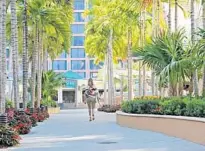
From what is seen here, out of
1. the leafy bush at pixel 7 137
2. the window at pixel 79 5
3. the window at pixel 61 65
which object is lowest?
the leafy bush at pixel 7 137

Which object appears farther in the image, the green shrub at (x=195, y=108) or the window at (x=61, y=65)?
the window at (x=61, y=65)

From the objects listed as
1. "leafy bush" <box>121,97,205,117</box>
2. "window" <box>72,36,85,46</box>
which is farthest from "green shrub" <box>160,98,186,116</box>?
"window" <box>72,36,85,46</box>

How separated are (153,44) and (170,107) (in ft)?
14.1

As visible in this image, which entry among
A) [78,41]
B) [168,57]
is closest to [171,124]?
[168,57]

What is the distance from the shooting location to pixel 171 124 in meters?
16.0

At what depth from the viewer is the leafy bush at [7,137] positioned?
1332 cm

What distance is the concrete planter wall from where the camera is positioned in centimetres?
1335

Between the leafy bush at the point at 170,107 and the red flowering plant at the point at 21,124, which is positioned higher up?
the leafy bush at the point at 170,107

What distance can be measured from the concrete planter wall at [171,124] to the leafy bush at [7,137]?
15.5 ft

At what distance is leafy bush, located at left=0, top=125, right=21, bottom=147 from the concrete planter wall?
4.72m

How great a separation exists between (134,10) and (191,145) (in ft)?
67.7

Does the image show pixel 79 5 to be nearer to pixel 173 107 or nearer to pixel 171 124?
pixel 173 107

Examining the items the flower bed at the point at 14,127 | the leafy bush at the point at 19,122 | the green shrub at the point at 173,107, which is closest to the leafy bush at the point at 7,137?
the flower bed at the point at 14,127

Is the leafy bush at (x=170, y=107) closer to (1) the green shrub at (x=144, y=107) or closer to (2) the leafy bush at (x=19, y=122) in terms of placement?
(1) the green shrub at (x=144, y=107)
